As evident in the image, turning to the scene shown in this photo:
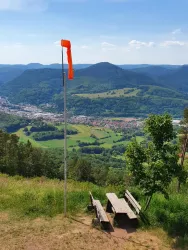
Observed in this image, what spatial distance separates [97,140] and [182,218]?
13601 cm

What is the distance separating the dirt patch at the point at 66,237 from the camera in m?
8.50

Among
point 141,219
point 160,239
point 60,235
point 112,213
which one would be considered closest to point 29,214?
point 60,235

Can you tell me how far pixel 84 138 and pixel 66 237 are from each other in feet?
458

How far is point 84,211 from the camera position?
10945 mm

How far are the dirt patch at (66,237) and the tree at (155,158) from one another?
5.34 ft

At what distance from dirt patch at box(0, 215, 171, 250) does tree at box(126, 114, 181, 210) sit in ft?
5.34

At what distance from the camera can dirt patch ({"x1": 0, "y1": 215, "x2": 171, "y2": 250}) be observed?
8500 mm

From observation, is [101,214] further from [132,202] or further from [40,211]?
[40,211]

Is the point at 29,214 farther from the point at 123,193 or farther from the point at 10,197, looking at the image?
the point at 123,193

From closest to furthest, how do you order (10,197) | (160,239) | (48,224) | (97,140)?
(160,239), (48,224), (10,197), (97,140)

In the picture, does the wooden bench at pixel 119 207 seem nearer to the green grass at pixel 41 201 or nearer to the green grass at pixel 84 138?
the green grass at pixel 41 201

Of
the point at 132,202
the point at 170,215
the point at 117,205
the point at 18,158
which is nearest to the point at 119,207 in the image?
the point at 117,205

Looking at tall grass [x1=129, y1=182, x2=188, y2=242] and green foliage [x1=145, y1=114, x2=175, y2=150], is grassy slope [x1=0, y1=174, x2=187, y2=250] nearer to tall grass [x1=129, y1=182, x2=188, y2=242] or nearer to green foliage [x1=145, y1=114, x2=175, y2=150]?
tall grass [x1=129, y1=182, x2=188, y2=242]

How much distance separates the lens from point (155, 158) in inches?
387
